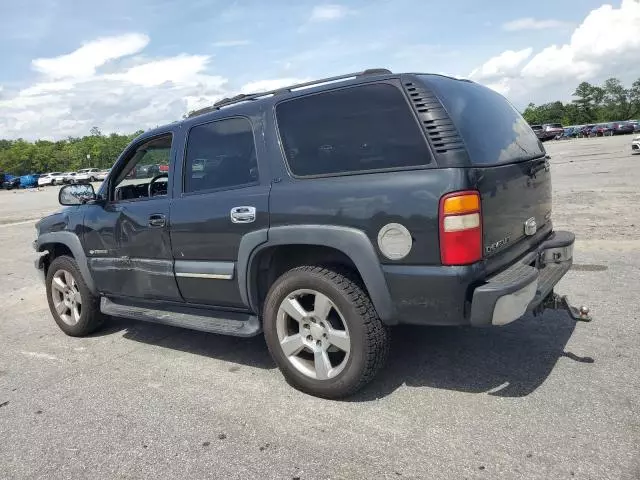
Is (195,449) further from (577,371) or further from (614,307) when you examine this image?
(614,307)

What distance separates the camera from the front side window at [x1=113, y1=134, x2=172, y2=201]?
4.61 m

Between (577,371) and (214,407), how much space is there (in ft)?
7.76

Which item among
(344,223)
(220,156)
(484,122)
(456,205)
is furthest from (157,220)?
(484,122)

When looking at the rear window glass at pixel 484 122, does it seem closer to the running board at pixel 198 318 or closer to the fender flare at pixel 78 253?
the running board at pixel 198 318

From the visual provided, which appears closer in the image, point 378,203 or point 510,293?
point 510,293

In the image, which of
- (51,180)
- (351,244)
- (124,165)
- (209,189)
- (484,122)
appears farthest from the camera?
(51,180)

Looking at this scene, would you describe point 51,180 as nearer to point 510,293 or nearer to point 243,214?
point 243,214

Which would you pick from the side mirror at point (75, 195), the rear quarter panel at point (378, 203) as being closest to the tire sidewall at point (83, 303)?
the side mirror at point (75, 195)

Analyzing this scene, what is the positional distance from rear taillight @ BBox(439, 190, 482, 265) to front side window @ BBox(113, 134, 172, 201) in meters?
2.58

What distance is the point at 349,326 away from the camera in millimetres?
3250

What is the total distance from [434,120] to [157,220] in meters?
2.31

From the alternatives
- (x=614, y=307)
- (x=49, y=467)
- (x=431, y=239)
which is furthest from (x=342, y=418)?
(x=614, y=307)

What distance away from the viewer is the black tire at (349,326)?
3.21 m

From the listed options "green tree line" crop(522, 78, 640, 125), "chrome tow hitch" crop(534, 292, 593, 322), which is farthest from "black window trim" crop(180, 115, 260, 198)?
"green tree line" crop(522, 78, 640, 125)
